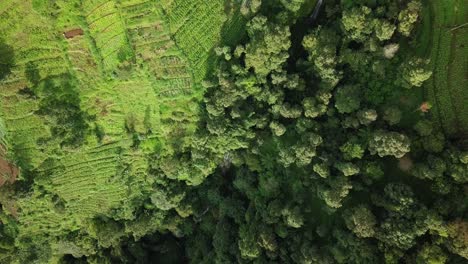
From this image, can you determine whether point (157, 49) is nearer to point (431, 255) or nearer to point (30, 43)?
point (30, 43)

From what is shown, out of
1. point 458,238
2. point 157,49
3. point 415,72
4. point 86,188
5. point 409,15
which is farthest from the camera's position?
point 86,188

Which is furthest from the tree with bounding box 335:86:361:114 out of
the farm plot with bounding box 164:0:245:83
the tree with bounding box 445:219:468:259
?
the tree with bounding box 445:219:468:259

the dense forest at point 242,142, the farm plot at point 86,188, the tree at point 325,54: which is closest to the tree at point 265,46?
the dense forest at point 242,142

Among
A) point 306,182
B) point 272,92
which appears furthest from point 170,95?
point 306,182

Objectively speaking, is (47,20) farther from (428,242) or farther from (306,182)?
(428,242)

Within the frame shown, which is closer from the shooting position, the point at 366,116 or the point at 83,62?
the point at 366,116

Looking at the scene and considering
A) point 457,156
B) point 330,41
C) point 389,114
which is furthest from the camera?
point 330,41

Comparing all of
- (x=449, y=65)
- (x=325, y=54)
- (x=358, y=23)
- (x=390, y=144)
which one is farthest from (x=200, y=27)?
(x=449, y=65)
